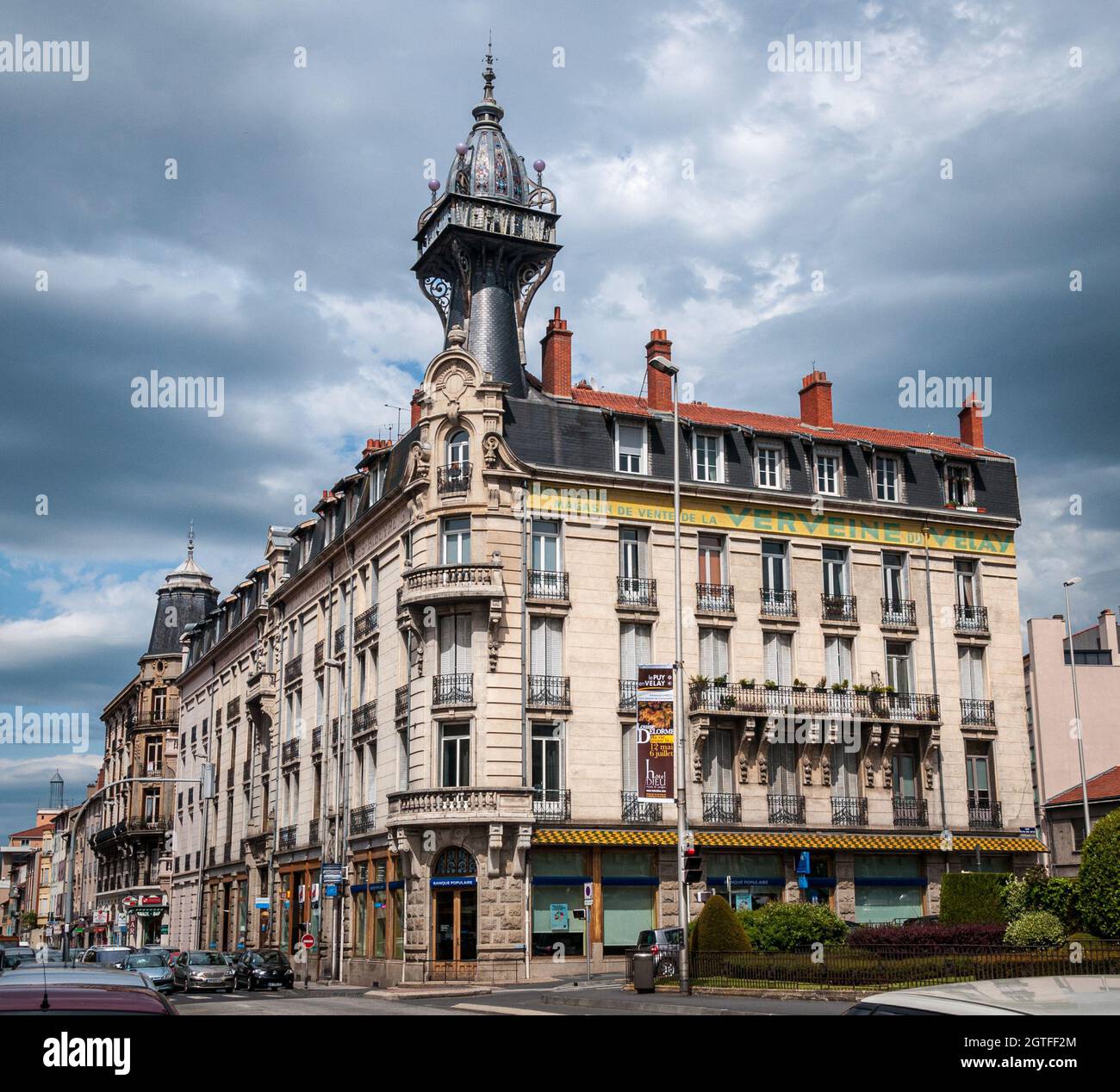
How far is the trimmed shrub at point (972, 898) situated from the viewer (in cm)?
3134

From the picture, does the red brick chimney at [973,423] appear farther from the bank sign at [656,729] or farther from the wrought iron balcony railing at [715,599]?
the bank sign at [656,729]

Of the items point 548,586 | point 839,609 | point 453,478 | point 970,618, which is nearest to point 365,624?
point 453,478

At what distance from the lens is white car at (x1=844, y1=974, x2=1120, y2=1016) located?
15.2ft

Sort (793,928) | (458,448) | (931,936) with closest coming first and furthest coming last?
(931,936), (793,928), (458,448)

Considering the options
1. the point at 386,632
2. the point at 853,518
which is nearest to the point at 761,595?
the point at 853,518

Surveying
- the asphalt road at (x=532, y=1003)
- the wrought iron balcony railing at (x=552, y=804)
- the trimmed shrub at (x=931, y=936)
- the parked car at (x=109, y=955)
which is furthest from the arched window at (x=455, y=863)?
the trimmed shrub at (x=931, y=936)

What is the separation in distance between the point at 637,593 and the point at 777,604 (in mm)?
5263

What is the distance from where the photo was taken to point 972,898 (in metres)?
31.9

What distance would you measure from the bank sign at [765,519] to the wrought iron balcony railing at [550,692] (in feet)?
17.6

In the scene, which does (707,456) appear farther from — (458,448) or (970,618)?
(970,618)

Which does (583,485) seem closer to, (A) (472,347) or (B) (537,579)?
(B) (537,579)

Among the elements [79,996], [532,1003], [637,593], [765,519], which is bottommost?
[532,1003]
